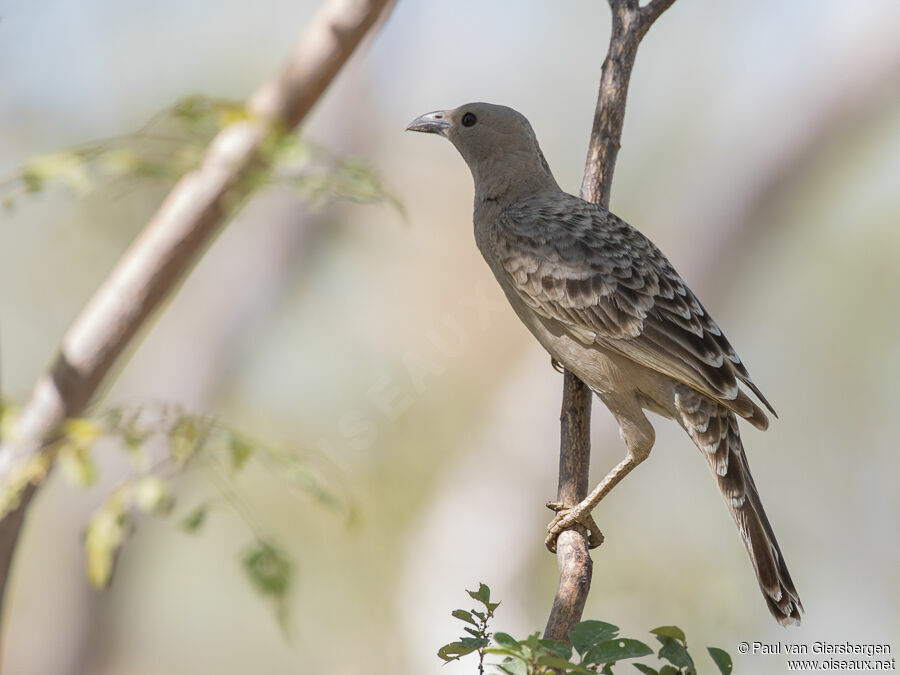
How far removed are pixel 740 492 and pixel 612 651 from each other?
7.11 feet

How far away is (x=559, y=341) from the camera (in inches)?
183

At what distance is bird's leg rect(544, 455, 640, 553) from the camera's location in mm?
4309

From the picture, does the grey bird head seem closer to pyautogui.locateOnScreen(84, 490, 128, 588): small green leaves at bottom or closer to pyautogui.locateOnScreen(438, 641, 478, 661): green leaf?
pyautogui.locateOnScreen(84, 490, 128, 588): small green leaves at bottom

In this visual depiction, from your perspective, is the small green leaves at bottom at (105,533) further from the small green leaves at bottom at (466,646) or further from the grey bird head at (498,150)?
the grey bird head at (498,150)

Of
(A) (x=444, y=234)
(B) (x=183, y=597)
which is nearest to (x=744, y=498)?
(A) (x=444, y=234)

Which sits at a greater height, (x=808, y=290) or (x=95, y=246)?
(x=808, y=290)

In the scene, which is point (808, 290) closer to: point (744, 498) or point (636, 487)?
point (636, 487)

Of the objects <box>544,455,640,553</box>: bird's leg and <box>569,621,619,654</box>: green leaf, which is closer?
<box>569,621,619,654</box>: green leaf

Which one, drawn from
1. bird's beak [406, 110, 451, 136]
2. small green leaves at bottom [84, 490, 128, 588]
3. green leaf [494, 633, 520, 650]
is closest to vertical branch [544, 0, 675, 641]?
bird's beak [406, 110, 451, 136]

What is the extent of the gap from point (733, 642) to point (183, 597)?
853cm

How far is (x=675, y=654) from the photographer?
2.50m

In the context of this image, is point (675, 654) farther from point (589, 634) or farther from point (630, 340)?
point (630, 340)

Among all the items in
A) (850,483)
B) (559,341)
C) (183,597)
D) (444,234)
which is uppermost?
(444,234)

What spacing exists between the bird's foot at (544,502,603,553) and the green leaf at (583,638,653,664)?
6.01 feet
